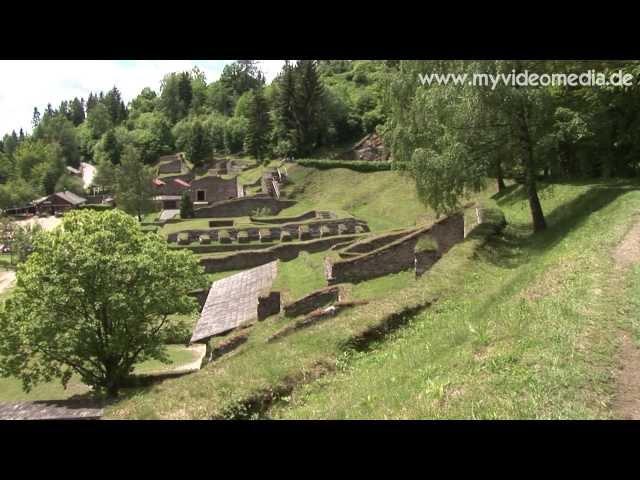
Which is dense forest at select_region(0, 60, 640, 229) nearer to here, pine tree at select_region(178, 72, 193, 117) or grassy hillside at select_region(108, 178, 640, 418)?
pine tree at select_region(178, 72, 193, 117)

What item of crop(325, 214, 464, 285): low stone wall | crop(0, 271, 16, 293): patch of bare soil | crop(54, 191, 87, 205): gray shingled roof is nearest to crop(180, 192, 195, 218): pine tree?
crop(0, 271, 16, 293): patch of bare soil

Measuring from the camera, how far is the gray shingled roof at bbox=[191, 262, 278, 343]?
18.4m

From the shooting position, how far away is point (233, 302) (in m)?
21.0

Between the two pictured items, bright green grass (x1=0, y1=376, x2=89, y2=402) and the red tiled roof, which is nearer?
bright green grass (x1=0, y1=376, x2=89, y2=402)

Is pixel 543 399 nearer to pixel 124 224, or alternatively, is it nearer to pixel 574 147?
pixel 124 224

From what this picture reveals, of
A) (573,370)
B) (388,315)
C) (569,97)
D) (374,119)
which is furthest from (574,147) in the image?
(374,119)

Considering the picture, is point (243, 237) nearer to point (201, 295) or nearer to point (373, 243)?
point (201, 295)

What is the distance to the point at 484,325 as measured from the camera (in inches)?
367

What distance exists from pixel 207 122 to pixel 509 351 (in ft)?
304

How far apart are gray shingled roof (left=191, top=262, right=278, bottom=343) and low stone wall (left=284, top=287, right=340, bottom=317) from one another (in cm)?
220

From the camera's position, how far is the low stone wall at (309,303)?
52.4 feet

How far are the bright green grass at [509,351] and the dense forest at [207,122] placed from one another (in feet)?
72.1
